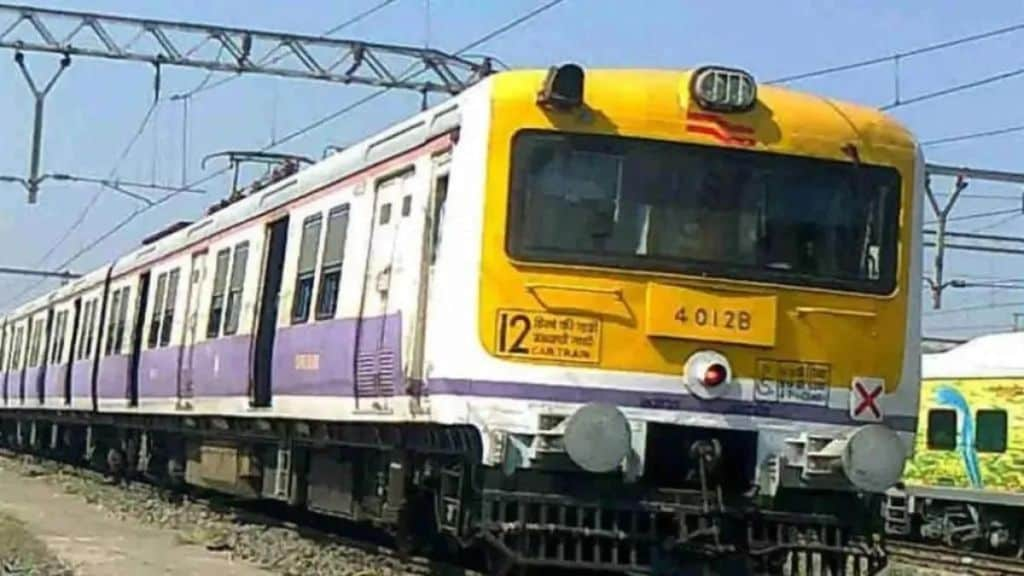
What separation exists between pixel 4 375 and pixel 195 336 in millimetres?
26738

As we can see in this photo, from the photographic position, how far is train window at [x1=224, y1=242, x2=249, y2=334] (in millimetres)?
17766

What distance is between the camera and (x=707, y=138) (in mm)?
11039

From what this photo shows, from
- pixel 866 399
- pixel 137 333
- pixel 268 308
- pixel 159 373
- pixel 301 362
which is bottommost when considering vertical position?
pixel 866 399

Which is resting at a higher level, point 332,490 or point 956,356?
point 956,356

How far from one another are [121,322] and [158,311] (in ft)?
11.3

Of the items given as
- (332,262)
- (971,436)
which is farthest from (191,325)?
(971,436)

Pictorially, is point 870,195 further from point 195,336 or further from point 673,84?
point 195,336

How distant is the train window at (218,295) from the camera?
1870 centimetres

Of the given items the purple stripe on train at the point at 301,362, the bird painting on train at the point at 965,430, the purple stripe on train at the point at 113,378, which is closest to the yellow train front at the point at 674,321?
the purple stripe on train at the point at 301,362

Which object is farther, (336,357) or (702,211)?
(336,357)

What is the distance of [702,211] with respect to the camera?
10969 mm

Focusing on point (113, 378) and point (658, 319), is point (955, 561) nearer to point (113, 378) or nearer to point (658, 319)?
point (113, 378)

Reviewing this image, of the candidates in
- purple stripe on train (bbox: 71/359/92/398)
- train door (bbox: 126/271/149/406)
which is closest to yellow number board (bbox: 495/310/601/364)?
train door (bbox: 126/271/149/406)

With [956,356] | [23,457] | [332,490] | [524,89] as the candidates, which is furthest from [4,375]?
[524,89]
